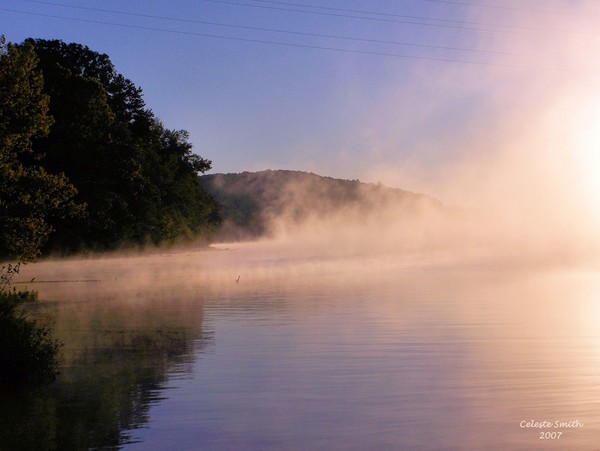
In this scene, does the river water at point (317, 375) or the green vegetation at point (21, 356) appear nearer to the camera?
the river water at point (317, 375)

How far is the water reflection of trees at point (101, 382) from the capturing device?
49.2 ft

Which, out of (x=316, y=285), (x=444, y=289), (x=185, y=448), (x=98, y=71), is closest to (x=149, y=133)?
(x=98, y=71)

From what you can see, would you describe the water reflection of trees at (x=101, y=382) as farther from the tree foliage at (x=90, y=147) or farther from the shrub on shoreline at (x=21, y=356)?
the tree foliage at (x=90, y=147)

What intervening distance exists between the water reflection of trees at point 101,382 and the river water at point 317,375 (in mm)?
54

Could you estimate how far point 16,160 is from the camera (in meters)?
34.7

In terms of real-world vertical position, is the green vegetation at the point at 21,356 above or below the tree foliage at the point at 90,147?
below

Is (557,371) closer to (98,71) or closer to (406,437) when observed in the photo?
(406,437)

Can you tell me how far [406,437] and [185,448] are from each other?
380 cm

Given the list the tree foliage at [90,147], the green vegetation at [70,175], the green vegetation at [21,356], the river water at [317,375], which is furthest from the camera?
the tree foliage at [90,147]

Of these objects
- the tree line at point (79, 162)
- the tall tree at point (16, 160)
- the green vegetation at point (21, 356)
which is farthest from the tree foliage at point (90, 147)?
the green vegetation at point (21, 356)

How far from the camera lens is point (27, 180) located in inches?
1426

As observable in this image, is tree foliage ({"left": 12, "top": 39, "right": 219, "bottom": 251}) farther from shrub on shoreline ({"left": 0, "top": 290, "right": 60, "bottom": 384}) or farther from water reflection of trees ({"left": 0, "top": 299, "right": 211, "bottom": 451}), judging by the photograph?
shrub on shoreline ({"left": 0, "top": 290, "right": 60, "bottom": 384})

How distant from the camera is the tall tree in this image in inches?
1246

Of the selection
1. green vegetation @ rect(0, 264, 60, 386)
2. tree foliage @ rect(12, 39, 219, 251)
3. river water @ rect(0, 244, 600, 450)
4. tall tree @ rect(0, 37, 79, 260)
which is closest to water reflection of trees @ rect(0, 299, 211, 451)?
river water @ rect(0, 244, 600, 450)
